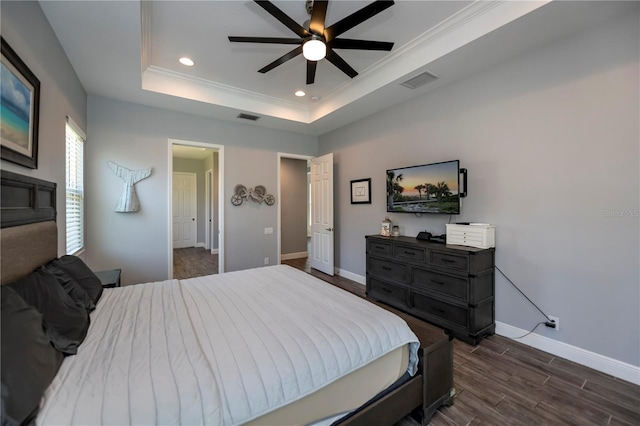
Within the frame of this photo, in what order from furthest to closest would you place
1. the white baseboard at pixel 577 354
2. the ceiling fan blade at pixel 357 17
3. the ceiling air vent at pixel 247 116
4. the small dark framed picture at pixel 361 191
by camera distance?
the small dark framed picture at pixel 361 191 → the ceiling air vent at pixel 247 116 → the white baseboard at pixel 577 354 → the ceiling fan blade at pixel 357 17

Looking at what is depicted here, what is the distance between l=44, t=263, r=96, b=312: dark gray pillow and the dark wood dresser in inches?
113

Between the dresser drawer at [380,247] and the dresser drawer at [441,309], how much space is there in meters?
0.59

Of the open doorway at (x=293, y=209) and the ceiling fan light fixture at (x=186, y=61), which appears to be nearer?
the ceiling fan light fixture at (x=186, y=61)

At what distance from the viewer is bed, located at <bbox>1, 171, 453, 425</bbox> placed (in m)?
0.93

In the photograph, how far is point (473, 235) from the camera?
2695mm

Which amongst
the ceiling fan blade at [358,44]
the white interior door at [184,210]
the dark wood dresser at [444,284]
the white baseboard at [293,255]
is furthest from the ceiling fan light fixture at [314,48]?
the white interior door at [184,210]

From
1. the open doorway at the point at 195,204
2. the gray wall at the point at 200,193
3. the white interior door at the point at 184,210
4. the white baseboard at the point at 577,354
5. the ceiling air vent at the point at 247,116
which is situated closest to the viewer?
the white baseboard at the point at 577,354

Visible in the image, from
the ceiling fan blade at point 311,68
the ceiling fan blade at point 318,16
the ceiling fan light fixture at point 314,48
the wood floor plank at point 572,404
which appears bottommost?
the wood floor plank at point 572,404

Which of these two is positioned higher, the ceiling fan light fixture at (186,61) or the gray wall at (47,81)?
the ceiling fan light fixture at (186,61)

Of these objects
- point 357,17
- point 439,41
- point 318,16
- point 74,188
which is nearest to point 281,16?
point 318,16

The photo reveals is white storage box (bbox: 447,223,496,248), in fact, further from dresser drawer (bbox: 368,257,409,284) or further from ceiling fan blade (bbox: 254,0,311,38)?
ceiling fan blade (bbox: 254,0,311,38)

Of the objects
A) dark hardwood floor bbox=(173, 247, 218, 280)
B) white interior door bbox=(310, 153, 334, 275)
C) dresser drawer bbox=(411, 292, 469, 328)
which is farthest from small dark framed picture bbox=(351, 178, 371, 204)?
dark hardwood floor bbox=(173, 247, 218, 280)

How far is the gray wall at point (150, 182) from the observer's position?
338 cm

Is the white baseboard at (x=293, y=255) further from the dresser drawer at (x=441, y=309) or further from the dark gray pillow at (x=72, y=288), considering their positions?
the dark gray pillow at (x=72, y=288)
